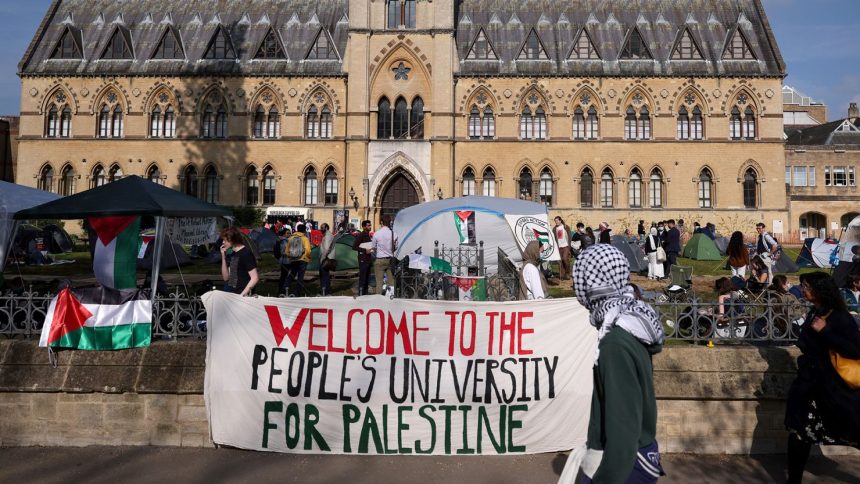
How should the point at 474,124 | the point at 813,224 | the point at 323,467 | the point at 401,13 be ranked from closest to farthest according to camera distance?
1. the point at 323,467
2. the point at 401,13
3. the point at 474,124
4. the point at 813,224

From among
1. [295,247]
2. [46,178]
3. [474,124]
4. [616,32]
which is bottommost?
[295,247]

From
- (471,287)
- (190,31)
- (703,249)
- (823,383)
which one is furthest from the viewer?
(190,31)

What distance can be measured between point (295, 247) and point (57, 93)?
33451 mm

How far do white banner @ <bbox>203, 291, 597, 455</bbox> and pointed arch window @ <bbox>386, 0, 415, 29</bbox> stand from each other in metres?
33.2

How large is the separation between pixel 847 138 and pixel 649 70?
29.4 metres

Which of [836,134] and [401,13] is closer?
[401,13]

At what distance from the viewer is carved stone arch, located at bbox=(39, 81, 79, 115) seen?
38.0m

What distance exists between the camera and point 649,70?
122 ft

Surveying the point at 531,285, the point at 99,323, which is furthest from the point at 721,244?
the point at 99,323

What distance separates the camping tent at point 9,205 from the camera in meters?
11.2

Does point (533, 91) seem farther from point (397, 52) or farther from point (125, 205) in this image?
point (125, 205)

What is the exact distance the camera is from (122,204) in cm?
927

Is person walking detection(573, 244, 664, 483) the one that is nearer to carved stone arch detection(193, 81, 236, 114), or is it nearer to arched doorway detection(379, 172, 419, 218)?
arched doorway detection(379, 172, 419, 218)

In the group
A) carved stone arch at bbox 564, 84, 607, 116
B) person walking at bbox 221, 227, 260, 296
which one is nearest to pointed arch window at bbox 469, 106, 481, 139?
carved stone arch at bbox 564, 84, 607, 116
